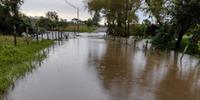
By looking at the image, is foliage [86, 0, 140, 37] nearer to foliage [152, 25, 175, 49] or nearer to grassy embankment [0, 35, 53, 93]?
foliage [152, 25, 175, 49]

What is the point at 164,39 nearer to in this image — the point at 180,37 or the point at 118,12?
the point at 180,37

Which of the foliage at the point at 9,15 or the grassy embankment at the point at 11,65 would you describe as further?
the foliage at the point at 9,15

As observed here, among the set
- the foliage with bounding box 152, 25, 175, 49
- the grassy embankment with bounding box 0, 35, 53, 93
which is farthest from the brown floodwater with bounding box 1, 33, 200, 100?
the foliage with bounding box 152, 25, 175, 49

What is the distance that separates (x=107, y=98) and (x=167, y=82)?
14.5ft

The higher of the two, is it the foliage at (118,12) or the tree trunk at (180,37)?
the foliage at (118,12)

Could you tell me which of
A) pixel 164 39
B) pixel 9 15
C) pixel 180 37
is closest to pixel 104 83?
pixel 180 37

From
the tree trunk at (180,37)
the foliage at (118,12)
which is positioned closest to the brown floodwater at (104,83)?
the tree trunk at (180,37)

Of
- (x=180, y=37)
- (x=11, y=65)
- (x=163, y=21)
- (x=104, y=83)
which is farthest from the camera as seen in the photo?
(x=163, y=21)

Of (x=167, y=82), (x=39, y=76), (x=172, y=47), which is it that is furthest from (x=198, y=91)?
(x=172, y=47)

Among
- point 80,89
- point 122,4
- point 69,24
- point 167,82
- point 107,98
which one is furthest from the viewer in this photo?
point 69,24

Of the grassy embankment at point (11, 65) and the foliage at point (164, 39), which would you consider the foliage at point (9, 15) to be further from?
the grassy embankment at point (11, 65)

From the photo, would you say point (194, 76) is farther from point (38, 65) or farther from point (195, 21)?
point (195, 21)

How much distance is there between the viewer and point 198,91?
12.8 meters

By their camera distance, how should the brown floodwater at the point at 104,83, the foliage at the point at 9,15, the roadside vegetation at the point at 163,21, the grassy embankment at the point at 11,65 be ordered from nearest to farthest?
the brown floodwater at the point at 104,83
the grassy embankment at the point at 11,65
the roadside vegetation at the point at 163,21
the foliage at the point at 9,15
